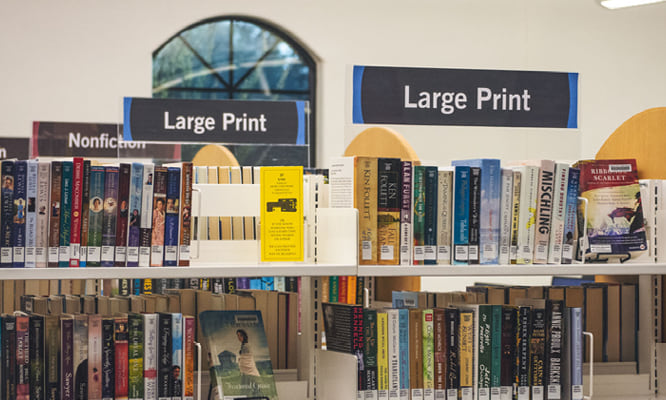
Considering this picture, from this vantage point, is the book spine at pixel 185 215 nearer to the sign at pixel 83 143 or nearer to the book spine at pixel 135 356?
the book spine at pixel 135 356

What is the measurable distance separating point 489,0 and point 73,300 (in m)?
6.26

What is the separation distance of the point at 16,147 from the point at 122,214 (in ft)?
13.2

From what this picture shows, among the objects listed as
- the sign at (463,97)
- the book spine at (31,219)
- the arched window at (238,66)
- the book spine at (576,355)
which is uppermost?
the arched window at (238,66)

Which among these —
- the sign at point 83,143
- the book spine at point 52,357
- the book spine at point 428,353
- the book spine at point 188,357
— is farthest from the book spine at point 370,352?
the sign at point 83,143

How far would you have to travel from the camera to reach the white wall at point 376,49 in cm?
675

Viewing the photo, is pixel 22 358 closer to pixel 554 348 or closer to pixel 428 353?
pixel 428 353

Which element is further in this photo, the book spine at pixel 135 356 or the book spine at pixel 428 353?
the book spine at pixel 428 353

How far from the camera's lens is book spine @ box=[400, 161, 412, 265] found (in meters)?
2.14

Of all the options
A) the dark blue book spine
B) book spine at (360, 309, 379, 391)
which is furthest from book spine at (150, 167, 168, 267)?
book spine at (360, 309, 379, 391)

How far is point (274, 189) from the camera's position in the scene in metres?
2.15

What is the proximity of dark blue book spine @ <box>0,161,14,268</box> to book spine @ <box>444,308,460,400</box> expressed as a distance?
1193 millimetres

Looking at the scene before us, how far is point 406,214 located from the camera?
214cm

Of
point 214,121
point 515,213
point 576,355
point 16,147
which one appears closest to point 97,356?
point 515,213

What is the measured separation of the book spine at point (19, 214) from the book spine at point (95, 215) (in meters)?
0.16
